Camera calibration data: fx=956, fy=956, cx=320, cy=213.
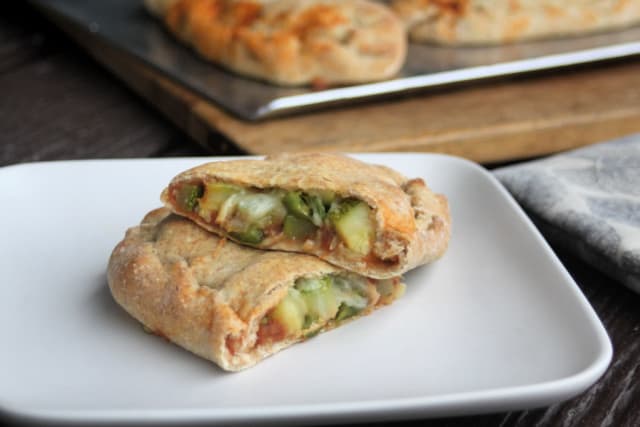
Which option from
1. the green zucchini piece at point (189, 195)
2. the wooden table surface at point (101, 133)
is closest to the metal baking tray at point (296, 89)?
the wooden table surface at point (101, 133)

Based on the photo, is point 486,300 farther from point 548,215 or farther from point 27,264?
point 27,264

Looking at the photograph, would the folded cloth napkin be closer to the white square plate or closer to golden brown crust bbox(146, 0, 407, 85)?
the white square plate

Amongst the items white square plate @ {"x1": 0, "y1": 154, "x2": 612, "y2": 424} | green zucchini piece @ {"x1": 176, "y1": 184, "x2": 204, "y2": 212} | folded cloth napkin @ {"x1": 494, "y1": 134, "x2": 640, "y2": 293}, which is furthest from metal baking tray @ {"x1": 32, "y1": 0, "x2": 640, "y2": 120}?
green zucchini piece @ {"x1": 176, "y1": 184, "x2": 204, "y2": 212}

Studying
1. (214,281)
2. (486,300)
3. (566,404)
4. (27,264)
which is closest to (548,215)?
(486,300)

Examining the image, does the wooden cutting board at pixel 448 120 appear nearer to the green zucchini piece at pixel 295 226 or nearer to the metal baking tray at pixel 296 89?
the metal baking tray at pixel 296 89

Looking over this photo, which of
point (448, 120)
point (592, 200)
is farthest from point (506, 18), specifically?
point (592, 200)

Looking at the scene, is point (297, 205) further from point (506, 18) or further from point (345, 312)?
point (506, 18)
